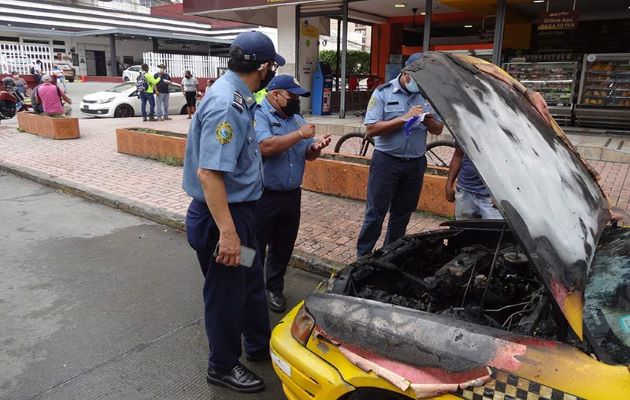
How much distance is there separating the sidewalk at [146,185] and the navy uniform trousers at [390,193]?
2.01ft

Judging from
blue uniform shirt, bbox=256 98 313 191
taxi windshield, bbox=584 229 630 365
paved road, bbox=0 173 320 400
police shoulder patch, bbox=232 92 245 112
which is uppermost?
police shoulder patch, bbox=232 92 245 112

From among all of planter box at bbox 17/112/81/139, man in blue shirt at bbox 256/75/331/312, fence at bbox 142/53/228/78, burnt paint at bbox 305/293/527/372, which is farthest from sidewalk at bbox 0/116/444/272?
fence at bbox 142/53/228/78

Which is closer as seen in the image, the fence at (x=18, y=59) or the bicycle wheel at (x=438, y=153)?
the bicycle wheel at (x=438, y=153)

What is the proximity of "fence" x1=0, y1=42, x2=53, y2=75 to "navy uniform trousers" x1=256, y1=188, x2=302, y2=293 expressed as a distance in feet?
94.6

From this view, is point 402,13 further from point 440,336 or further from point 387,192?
point 440,336

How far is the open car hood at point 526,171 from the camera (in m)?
1.73

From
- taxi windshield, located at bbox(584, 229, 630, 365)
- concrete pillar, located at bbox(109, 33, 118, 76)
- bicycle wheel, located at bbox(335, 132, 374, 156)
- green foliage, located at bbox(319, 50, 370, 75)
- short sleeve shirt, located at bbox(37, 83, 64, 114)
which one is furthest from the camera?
concrete pillar, located at bbox(109, 33, 118, 76)

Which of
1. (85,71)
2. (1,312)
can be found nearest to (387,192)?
(1,312)

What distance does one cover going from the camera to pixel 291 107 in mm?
3527

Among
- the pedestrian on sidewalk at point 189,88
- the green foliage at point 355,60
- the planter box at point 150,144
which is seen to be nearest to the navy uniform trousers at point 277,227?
the planter box at point 150,144

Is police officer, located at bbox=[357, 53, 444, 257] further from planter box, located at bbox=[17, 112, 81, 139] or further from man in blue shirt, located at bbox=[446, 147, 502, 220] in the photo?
planter box, located at bbox=[17, 112, 81, 139]

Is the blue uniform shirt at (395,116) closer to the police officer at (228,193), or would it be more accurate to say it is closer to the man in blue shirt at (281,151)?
the man in blue shirt at (281,151)

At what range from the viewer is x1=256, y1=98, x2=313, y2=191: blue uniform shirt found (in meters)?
3.46

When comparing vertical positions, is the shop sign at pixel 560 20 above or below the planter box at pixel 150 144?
above
